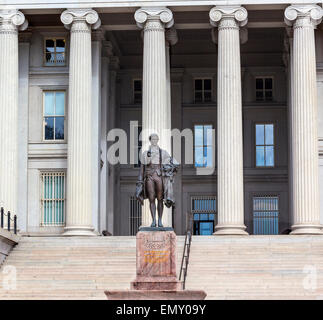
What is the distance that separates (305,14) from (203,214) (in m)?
14.6

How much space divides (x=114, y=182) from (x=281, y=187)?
8.65 metres

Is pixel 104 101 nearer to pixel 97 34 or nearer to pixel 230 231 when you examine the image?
pixel 97 34

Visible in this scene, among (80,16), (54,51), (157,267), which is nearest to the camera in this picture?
(157,267)

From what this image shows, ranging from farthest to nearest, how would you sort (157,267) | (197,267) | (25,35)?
1. (25,35)
2. (197,267)
3. (157,267)

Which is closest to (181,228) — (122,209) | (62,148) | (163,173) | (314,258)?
(122,209)

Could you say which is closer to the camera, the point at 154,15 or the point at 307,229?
the point at 307,229

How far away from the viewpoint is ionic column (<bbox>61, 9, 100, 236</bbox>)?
3881cm

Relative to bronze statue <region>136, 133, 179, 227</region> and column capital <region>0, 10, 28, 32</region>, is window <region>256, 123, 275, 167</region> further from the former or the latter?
bronze statue <region>136, 133, 179, 227</region>

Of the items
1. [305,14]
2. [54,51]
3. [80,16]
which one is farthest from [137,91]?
[305,14]

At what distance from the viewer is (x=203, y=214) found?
50.4 metres

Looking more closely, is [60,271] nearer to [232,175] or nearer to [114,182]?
[232,175]

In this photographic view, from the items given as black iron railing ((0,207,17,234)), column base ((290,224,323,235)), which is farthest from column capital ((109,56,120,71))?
column base ((290,224,323,235))

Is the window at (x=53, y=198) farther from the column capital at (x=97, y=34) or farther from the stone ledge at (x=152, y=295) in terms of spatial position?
the stone ledge at (x=152, y=295)

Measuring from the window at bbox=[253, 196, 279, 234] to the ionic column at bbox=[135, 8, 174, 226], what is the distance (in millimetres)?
11731
